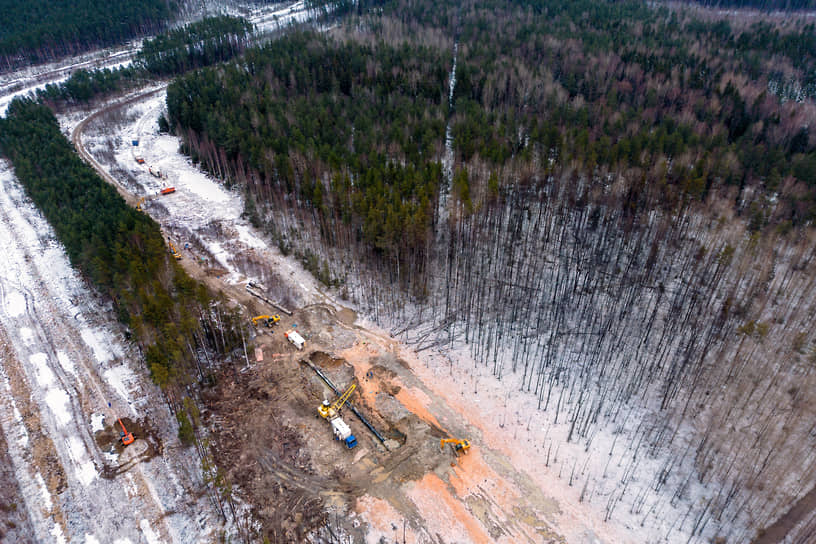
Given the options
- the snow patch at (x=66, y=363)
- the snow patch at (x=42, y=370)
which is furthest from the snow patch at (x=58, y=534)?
the snow patch at (x=66, y=363)

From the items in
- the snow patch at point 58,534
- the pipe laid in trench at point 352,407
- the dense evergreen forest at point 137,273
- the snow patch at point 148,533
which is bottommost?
the pipe laid in trench at point 352,407

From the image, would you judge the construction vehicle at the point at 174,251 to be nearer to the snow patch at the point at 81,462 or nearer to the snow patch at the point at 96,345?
the snow patch at the point at 96,345

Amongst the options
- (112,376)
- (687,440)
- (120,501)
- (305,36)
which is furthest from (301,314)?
(305,36)

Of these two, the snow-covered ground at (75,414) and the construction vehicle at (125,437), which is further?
the construction vehicle at (125,437)

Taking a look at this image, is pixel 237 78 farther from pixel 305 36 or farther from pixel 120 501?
pixel 120 501

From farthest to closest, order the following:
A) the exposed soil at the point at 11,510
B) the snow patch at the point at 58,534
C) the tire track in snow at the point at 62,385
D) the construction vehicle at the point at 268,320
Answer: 1. the construction vehicle at the point at 268,320
2. the tire track in snow at the point at 62,385
3. the exposed soil at the point at 11,510
4. the snow patch at the point at 58,534
